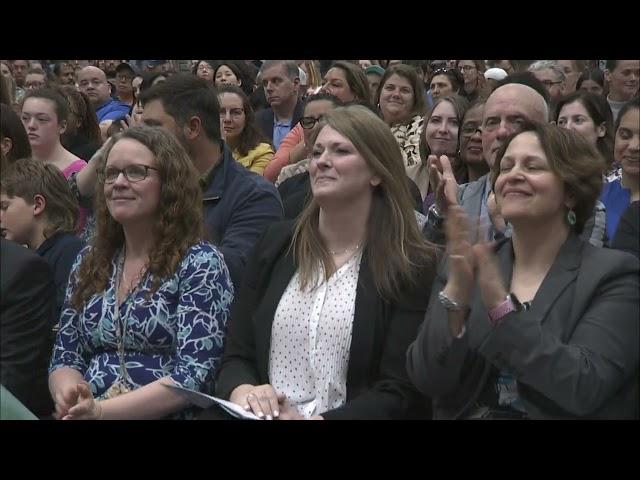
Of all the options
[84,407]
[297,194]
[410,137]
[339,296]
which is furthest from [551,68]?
[84,407]

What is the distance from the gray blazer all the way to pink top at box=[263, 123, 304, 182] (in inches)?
149

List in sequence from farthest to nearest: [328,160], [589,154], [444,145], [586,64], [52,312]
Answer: [586,64], [444,145], [52,312], [328,160], [589,154]

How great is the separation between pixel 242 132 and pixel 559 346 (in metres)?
4.80

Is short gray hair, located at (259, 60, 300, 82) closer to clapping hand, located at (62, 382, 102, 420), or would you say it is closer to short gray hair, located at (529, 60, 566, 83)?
short gray hair, located at (529, 60, 566, 83)

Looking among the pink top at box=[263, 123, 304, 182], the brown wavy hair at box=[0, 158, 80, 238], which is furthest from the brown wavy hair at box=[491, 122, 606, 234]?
the pink top at box=[263, 123, 304, 182]

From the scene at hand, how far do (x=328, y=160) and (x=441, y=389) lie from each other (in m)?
0.99

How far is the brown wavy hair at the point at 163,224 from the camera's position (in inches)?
169

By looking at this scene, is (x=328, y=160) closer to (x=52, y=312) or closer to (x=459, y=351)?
(x=459, y=351)

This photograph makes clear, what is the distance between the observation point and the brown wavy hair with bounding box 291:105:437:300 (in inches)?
160

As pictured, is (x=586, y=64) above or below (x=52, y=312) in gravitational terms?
above

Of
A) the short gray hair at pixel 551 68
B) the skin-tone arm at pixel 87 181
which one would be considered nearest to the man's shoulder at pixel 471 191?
the skin-tone arm at pixel 87 181

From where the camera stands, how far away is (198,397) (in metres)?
3.88

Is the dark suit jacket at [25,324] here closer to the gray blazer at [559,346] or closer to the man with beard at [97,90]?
the gray blazer at [559,346]

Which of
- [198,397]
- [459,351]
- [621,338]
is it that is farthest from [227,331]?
[621,338]
